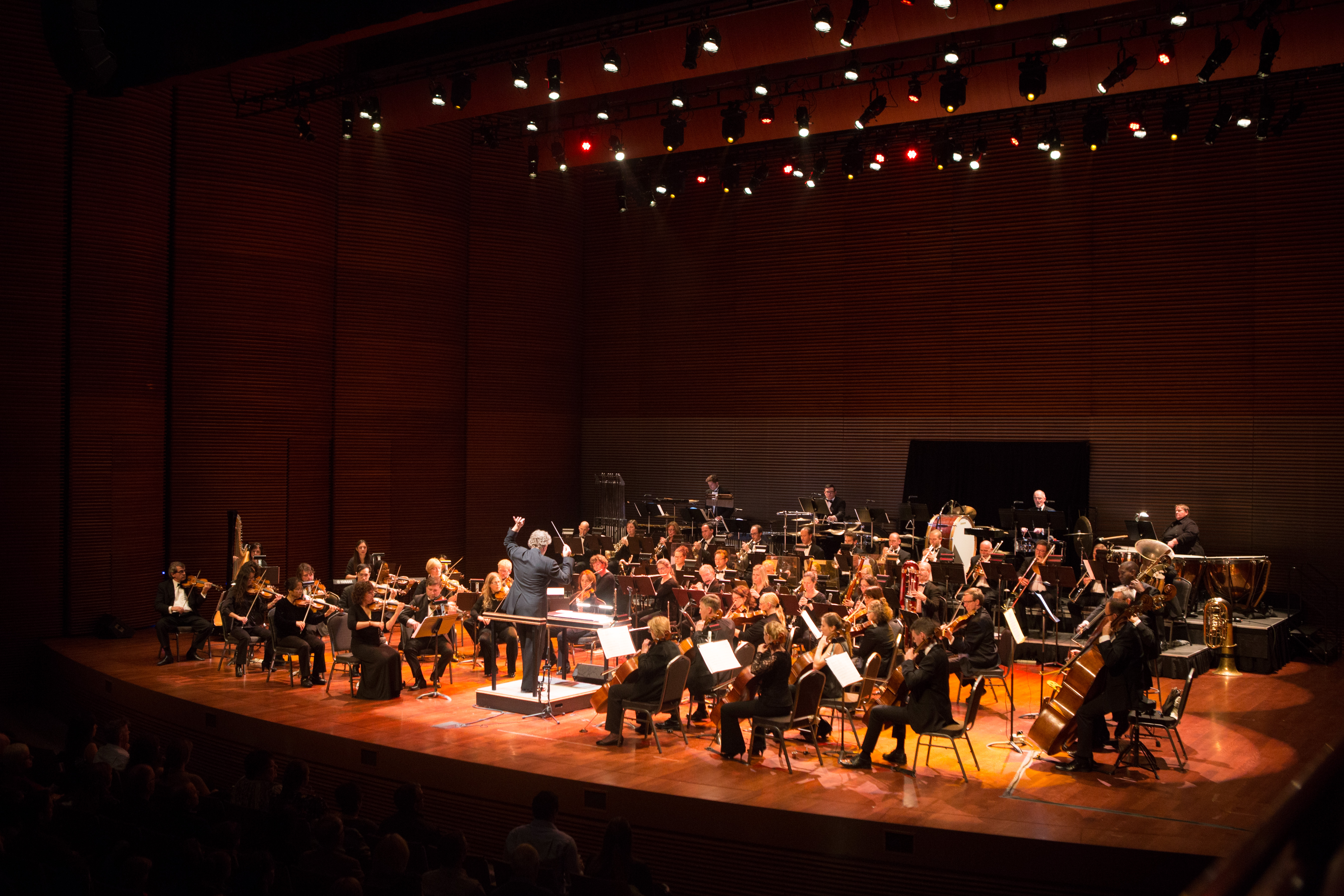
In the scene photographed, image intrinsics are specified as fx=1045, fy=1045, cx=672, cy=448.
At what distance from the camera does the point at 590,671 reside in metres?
10.9

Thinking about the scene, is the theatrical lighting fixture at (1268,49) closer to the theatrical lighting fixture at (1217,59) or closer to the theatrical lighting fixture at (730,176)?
the theatrical lighting fixture at (1217,59)

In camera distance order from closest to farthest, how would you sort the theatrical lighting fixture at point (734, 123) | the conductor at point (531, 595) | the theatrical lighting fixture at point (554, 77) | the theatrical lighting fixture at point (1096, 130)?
1. the conductor at point (531, 595)
2. the theatrical lighting fixture at point (554, 77)
3. the theatrical lighting fixture at point (1096, 130)
4. the theatrical lighting fixture at point (734, 123)

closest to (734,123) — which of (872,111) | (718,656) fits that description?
(872,111)

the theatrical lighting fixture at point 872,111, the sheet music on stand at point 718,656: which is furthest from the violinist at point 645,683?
the theatrical lighting fixture at point 872,111

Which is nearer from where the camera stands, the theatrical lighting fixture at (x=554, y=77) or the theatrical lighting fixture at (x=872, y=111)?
the theatrical lighting fixture at (x=554, y=77)

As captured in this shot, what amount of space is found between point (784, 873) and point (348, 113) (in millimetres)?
11245

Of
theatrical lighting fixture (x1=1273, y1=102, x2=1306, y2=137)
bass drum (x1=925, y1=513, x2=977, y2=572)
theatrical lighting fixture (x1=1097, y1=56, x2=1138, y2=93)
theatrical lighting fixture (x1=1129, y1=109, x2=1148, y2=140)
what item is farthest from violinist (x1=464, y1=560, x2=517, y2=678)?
theatrical lighting fixture (x1=1273, y1=102, x2=1306, y2=137)

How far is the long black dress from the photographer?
10.4 meters

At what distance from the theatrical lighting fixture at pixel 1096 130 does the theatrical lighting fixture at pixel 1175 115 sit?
68 centimetres

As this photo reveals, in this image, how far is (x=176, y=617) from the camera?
471 inches

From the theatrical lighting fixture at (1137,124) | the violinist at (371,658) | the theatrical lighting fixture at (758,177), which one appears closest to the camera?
the violinist at (371,658)

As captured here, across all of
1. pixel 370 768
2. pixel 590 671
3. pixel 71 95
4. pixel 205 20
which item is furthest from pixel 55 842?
pixel 71 95

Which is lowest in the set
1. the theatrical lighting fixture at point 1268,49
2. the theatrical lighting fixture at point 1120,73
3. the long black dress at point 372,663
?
the long black dress at point 372,663

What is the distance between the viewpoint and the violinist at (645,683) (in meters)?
8.84
